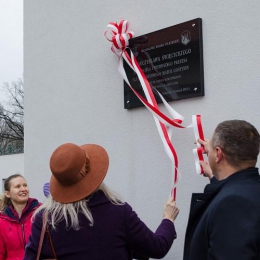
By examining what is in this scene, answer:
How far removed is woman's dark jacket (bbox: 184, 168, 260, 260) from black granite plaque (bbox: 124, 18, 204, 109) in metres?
1.54

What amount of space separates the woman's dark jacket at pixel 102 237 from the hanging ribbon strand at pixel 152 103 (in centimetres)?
78

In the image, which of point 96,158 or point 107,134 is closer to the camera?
point 96,158

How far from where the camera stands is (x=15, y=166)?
2669 centimetres

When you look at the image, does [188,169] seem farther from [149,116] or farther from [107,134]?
[107,134]

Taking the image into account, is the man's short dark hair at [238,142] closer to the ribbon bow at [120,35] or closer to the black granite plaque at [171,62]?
the black granite plaque at [171,62]

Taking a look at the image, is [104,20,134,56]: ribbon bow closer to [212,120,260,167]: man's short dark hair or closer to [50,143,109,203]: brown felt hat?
[50,143,109,203]: brown felt hat

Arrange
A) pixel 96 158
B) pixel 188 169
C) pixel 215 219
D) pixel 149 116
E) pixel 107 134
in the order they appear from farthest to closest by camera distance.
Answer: pixel 107 134 < pixel 149 116 < pixel 188 169 < pixel 96 158 < pixel 215 219

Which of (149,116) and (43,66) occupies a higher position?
(43,66)

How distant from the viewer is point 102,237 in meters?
2.92

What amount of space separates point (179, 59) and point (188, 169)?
0.90 meters

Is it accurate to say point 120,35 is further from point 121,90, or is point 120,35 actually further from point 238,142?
point 238,142

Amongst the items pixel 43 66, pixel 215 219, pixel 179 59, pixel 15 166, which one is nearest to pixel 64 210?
pixel 215 219

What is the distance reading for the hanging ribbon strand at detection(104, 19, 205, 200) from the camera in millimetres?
3662

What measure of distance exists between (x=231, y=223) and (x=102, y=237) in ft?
3.04
